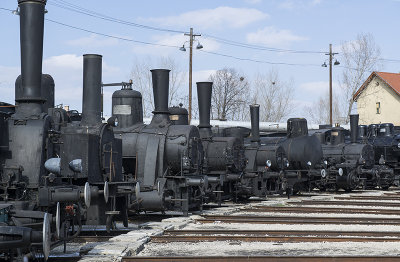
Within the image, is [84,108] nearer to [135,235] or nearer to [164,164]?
[135,235]

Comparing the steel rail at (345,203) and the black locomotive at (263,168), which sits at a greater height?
the black locomotive at (263,168)

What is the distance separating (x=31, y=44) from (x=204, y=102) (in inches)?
387

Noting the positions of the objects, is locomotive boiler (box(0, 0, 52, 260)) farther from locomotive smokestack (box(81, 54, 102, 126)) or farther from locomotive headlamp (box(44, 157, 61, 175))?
locomotive smokestack (box(81, 54, 102, 126))

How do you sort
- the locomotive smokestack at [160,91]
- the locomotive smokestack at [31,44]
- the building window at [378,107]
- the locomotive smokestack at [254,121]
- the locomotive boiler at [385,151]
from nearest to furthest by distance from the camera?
the locomotive smokestack at [31,44]
the locomotive smokestack at [160,91]
the locomotive smokestack at [254,121]
the locomotive boiler at [385,151]
the building window at [378,107]

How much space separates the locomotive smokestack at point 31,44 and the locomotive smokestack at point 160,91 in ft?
21.7

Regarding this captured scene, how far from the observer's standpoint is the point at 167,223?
42.9 feet

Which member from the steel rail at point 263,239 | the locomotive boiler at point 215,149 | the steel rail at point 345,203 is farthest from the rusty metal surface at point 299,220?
the steel rail at point 345,203

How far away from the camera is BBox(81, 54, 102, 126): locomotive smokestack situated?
11312 millimetres

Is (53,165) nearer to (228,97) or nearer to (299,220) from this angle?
(299,220)

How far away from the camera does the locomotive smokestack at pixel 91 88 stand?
11.3m

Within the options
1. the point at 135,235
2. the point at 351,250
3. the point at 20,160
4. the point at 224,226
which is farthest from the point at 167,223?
the point at 20,160

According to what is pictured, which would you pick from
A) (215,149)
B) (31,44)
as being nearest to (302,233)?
(31,44)

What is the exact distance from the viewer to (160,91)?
14773 mm

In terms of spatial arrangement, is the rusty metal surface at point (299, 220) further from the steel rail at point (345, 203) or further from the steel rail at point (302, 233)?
the steel rail at point (345, 203)
